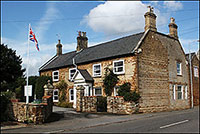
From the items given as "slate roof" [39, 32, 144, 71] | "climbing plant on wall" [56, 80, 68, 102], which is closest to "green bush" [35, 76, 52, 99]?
"slate roof" [39, 32, 144, 71]

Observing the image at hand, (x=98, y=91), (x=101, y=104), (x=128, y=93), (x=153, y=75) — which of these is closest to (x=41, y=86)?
(x=98, y=91)

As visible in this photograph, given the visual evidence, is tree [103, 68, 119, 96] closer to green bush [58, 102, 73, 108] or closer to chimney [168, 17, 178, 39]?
green bush [58, 102, 73, 108]

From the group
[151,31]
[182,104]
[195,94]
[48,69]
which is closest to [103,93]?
[151,31]

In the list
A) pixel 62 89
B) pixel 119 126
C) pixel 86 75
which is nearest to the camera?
pixel 119 126

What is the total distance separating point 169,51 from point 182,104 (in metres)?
6.62

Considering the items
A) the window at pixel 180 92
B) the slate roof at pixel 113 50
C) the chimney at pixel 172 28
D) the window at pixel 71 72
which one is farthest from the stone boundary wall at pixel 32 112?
the chimney at pixel 172 28

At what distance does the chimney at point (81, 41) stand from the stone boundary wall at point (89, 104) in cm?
1312

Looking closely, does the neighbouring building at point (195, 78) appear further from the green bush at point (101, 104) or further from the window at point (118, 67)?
the green bush at point (101, 104)

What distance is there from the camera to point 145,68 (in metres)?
21.4

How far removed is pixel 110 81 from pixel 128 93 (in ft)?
10.4

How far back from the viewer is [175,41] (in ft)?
88.1

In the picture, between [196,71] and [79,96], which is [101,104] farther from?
[196,71]

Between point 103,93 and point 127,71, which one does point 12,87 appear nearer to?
point 103,93

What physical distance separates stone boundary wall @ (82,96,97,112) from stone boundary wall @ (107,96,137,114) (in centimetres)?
130
